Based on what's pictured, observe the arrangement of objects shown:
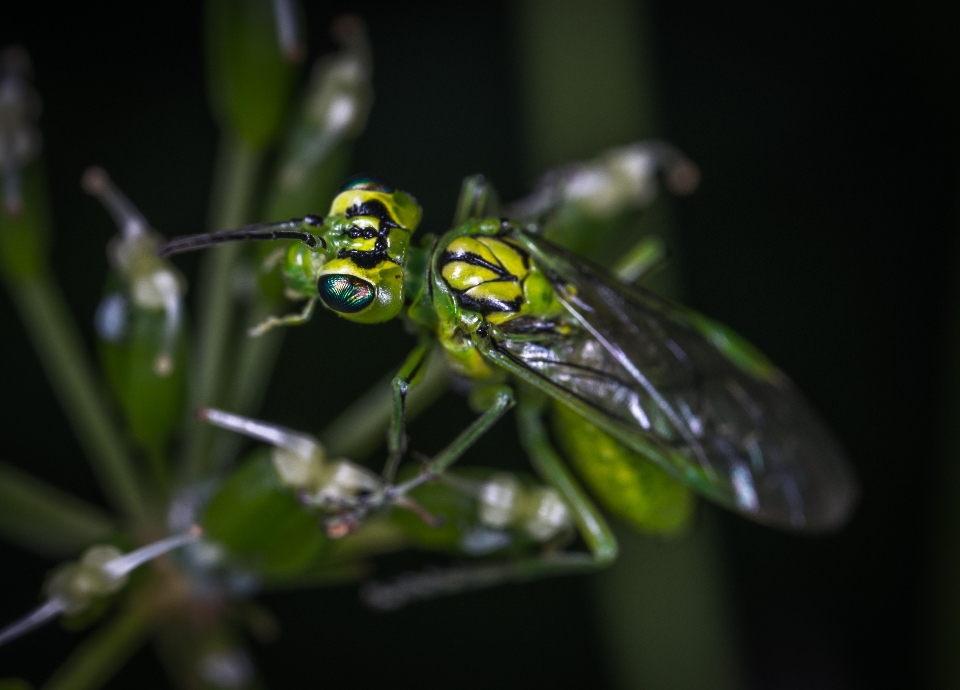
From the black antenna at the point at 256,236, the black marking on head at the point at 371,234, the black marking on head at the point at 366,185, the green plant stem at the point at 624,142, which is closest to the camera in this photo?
the black antenna at the point at 256,236

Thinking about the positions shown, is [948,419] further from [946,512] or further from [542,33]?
[542,33]

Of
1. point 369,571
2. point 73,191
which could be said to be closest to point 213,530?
point 369,571

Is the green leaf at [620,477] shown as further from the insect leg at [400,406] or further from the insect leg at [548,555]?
the insect leg at [400,406]

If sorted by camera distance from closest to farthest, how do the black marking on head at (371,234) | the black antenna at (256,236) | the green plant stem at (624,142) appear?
the black antenna at (256,236), the black marking on head at (371,234), the green plant stem at (624,142)

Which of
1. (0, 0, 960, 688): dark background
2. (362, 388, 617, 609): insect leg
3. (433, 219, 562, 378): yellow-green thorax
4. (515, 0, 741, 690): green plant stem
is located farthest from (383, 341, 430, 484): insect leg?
(515, 0, 741, 690): green plant stem

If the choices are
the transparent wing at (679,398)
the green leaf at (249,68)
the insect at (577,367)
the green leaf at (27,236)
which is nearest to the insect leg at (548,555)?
the insect at (577,367)

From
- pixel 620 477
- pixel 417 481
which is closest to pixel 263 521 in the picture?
pixel 417 481

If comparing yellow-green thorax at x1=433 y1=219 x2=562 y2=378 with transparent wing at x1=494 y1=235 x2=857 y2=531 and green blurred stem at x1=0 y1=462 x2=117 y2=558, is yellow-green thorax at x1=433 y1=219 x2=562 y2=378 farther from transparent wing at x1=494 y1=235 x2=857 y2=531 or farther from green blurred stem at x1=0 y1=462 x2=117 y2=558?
green blurred stem at x1=0 y1=462 x2=117 y2=558
